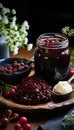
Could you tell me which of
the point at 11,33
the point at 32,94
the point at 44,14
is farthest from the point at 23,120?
the point at 44,14

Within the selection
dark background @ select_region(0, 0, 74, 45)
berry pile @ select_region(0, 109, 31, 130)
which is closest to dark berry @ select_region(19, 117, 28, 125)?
berry pile @ select_region(0, 109, 31, 130)

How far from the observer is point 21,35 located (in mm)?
1307

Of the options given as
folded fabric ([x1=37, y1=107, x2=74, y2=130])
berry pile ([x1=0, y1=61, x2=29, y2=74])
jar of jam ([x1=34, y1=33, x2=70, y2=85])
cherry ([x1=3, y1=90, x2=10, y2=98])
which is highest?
jar of jam ([x1=34, y1=33, x2=70, y2=85])

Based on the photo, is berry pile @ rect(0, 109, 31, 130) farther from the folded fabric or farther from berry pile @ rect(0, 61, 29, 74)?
berry pile @ rect(0, 61, 29, 74)

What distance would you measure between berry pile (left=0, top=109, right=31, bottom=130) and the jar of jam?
0.72 ft

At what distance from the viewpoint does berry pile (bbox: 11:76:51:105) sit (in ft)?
3.58

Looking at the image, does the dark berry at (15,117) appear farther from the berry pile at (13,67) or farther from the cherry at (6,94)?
the berry pile at (13,67)

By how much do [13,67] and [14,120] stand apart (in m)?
0.28

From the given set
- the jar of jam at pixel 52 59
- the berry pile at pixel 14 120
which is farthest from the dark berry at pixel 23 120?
the jar of jam at pixel 52 59

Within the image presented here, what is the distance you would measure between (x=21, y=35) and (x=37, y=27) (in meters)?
0.68

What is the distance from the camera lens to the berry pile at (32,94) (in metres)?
1.09

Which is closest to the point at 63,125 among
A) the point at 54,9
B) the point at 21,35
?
the point at 21,35

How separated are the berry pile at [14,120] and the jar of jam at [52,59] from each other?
22cm

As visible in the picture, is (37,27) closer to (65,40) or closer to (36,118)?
(65,40)
